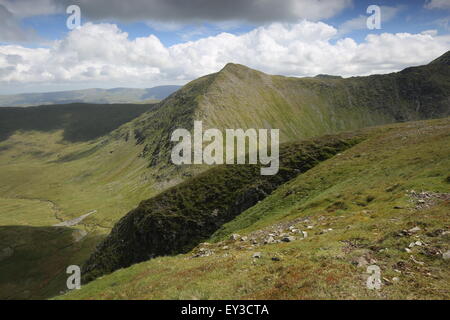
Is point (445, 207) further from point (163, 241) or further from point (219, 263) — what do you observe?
point (163, 241)

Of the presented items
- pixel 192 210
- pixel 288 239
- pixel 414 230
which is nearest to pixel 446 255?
pixel 414 230

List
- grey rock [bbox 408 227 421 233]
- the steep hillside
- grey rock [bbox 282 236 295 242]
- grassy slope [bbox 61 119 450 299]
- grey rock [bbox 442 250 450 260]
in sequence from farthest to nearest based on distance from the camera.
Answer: the steep hillside < grey rock [bbox 282 236 295 242] < grey rock [bbox 408 227 421 233] < grey rock [bbox 442 250 450 260] < grassy slope [bbox 61 119 450 299]

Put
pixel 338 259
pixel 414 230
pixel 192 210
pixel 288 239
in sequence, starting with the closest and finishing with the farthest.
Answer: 1. pixel 338 259
2. pixel 414 230
3. pixel 288 239
4. pixel 192 210

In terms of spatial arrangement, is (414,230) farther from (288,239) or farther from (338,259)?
(288,239)

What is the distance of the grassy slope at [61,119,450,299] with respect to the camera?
50.0 ft

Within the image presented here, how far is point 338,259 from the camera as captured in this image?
18656 mm

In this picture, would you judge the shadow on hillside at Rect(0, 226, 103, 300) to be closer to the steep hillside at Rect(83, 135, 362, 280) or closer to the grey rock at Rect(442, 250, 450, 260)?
the steep hillside at Rect(83, 135, 362, 280)

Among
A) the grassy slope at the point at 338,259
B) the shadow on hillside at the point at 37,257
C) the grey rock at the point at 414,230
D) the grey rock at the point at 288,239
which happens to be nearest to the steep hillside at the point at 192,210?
the shadow on hillside at the point at 37,257

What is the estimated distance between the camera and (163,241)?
205ft

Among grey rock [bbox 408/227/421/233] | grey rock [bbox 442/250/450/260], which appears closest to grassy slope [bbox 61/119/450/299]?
grey rock [bbox 442/250/450/260]

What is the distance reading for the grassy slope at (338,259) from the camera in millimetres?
15234

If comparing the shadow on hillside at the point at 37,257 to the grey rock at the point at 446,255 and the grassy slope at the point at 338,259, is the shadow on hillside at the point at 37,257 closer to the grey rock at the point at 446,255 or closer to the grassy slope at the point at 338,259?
the grassy slope at the point at 338,259
